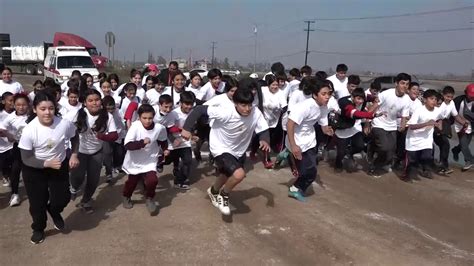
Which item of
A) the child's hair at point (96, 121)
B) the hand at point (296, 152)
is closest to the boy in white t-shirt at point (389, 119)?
the hand at point (296, 152)

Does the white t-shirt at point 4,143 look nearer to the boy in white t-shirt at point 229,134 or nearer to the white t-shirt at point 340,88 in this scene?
the boy in white t-shirt at point 229,134

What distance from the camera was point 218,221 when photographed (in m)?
4.98

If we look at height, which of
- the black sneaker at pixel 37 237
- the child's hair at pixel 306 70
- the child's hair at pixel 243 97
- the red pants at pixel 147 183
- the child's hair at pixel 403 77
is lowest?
the black sneaker at pixel 37 237

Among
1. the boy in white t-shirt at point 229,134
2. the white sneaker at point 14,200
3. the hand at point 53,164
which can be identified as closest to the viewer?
the hand at point 53,164

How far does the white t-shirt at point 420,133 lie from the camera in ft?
22.6

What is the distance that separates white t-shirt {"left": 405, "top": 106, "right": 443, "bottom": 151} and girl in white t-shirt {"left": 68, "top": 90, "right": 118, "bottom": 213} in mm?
4536

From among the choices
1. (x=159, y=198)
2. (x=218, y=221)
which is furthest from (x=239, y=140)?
(x=159, y=198)

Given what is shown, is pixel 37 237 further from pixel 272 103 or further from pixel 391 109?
pixel 391 109

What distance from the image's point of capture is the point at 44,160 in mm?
4207

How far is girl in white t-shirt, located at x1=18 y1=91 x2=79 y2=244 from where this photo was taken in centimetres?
413

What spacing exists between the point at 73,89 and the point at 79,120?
3.78 feet

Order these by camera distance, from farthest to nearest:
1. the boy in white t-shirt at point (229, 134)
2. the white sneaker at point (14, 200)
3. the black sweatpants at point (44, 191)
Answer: the white sneaker at point (14, 200)
the boy in white t-shirt at point (229, 134)
the black sweatpants at point (44, 191)

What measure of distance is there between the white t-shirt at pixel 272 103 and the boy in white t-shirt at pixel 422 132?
2083 millimetres

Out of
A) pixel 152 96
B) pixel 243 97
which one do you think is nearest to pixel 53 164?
pixel 243 97
